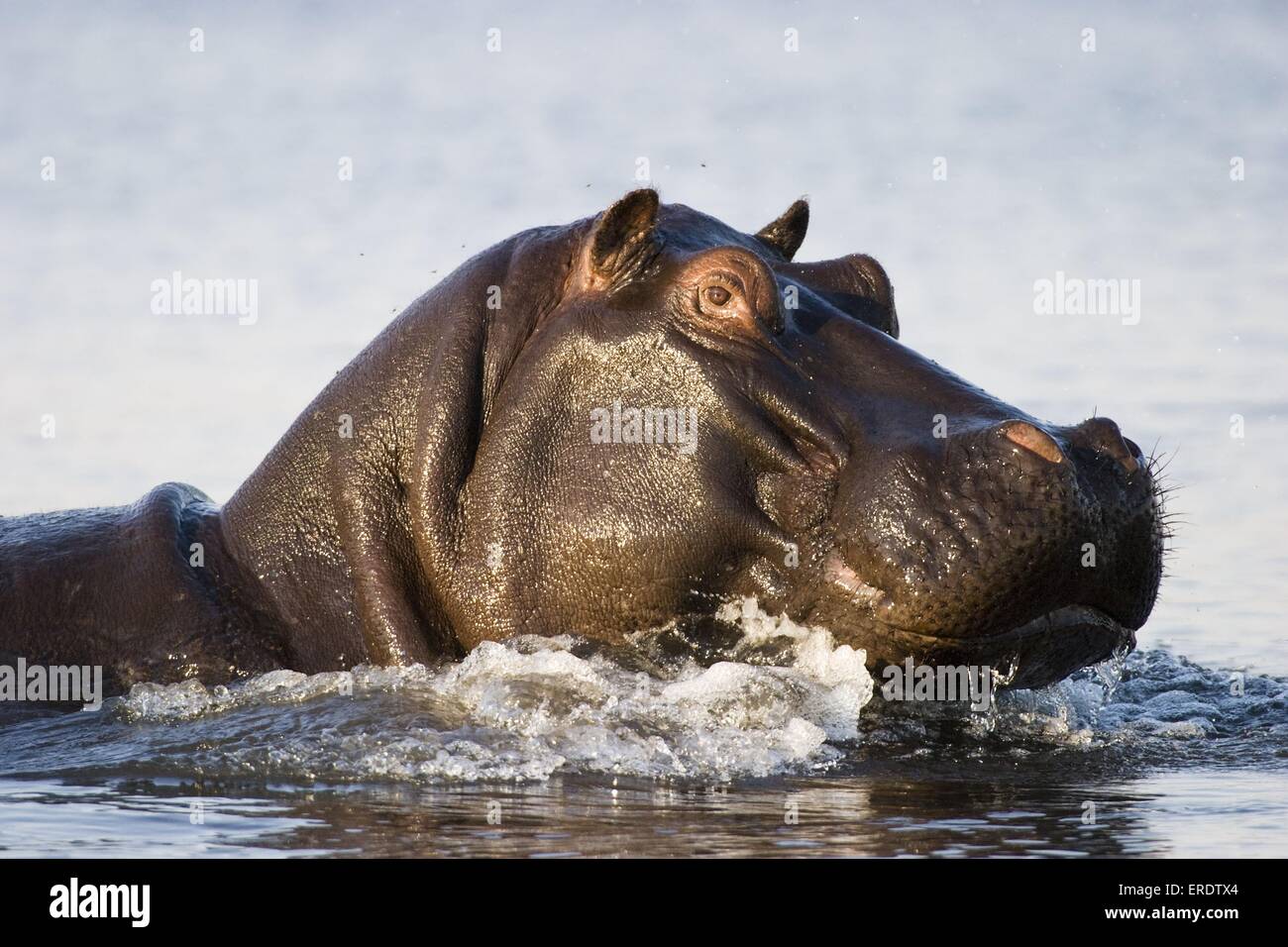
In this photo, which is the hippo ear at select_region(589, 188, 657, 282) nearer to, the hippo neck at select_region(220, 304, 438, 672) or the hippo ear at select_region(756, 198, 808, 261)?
the hippo neck at select_region(220, 304, 438, 672)

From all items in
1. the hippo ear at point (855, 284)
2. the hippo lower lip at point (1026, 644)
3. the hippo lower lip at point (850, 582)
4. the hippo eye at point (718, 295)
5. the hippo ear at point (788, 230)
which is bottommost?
the hippo lower lip at point (1026, 644)

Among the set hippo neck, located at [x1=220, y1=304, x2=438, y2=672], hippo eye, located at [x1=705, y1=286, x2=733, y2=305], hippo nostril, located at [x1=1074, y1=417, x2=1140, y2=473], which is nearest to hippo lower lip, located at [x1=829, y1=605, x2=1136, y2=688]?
hippo nostril, located at [x1=1074, y1=417, x2=1140, y2=473]

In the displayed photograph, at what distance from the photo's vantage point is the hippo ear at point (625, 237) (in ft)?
20.7

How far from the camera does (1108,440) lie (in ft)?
19.6

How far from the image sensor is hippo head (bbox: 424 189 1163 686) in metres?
5.75

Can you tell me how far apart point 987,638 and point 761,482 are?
932mm

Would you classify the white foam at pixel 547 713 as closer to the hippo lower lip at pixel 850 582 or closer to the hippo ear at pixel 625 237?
the hippo lower lip at pixel 850 582

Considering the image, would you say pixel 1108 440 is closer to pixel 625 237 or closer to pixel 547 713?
pixel 625 237

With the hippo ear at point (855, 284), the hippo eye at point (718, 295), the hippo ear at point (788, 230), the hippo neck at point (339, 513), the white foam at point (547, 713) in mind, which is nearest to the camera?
the white foam at point (547, 713)

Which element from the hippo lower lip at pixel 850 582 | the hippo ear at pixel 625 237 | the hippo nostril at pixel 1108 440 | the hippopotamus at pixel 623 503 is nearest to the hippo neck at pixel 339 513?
the hippopotamus at pixel 623 503

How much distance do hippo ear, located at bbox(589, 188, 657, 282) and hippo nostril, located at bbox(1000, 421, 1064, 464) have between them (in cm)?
151
